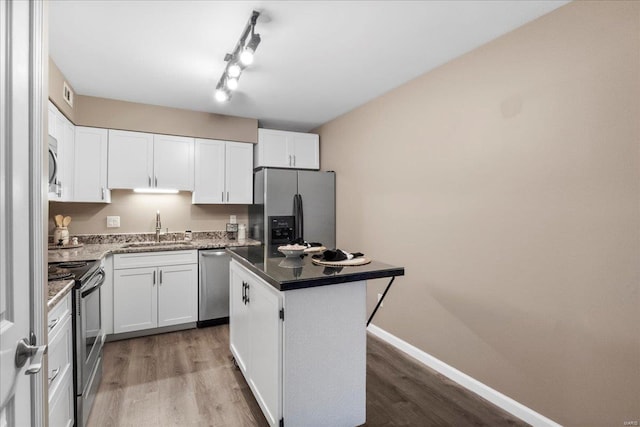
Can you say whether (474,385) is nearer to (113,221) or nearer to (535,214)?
(535,214)

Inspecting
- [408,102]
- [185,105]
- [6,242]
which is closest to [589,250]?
[408,102]

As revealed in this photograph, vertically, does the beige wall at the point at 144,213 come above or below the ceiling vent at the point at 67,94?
below

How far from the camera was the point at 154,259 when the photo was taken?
131 inches

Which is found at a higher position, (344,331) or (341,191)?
(341,191)

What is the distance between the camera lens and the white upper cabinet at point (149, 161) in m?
3.50

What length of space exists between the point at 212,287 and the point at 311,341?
2217 millimetres

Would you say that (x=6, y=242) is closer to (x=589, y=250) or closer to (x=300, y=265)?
(x=300, y=265)

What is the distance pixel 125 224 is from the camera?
149 inches

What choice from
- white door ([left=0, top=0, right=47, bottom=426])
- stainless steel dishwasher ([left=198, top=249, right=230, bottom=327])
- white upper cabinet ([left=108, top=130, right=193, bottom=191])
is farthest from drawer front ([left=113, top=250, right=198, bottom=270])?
white door ([left=0, top=0, right=47, bottom=426])

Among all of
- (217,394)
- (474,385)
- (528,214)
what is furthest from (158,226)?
(528,214)

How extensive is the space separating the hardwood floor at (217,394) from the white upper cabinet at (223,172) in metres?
1.79

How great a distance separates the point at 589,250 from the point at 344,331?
4.68ft

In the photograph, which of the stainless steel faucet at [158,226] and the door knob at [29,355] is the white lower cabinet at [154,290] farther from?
the door knob at [29,355]

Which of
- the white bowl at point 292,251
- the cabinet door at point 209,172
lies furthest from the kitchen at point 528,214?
the cabinet door at point 209,172
